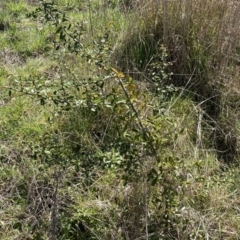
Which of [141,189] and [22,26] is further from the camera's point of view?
[22,26]

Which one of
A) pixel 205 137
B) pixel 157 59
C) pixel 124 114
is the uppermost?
pixel 124 114

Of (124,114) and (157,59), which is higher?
(124,114)

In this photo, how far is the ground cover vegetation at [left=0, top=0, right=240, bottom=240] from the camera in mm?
2486

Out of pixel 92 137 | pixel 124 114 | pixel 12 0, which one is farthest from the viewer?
pixel 12 0

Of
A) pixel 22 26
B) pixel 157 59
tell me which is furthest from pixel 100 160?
pixel 22 26

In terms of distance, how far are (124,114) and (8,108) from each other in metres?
1.32

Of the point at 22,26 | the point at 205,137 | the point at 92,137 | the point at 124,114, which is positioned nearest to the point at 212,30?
the point at 205,137

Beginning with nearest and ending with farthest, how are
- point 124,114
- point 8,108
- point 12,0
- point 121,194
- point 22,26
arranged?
point 124,114, point 121,194, point 8,108, point 22,26, point 12,0

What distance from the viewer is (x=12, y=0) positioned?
5.28m

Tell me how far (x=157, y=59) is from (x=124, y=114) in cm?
136

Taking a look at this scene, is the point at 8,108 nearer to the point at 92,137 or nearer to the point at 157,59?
the point at 92,137

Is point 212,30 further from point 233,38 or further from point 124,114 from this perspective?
point 124,114

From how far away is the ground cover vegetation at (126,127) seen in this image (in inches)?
97.9

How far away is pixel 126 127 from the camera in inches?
94.0
